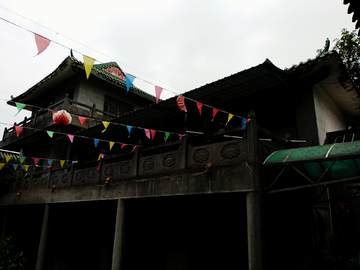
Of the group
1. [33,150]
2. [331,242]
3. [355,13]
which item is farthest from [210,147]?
[33,150]

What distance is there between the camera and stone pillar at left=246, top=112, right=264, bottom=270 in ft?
20.7

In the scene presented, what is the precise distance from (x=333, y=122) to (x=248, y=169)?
288 inches

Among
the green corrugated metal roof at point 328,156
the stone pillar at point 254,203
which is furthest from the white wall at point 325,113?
the stone pillar at point 254,203

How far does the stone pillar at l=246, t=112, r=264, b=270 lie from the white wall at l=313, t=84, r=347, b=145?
409 cm

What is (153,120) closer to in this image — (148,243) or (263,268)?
(148,243)

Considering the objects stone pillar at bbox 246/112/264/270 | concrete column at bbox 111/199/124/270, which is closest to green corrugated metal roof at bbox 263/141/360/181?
stone pillar at bbox 246/112/264/270

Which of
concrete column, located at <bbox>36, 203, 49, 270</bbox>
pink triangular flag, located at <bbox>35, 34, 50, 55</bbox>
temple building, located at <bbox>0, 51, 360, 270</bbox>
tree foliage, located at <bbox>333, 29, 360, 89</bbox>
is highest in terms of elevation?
tree foliage, located at <bbox>333, 29, 360, 89</bbox>

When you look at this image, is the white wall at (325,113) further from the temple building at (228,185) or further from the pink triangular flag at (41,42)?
the pink triangular flag at (41,42)

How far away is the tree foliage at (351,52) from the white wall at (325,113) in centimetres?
494

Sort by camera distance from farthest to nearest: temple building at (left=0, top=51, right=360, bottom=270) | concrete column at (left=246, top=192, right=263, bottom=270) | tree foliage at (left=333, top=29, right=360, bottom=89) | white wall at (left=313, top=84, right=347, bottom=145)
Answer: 1. tree foliage at (left=333, top=29, right=360, bottom=89)
2. white wall at (left=313, top=84, right=347, bottom=145)
3. temple building at (left=0, top=51, right=360, bottom=270)
4. concrete column at (left=246, top=192, right=263, bottom=270)

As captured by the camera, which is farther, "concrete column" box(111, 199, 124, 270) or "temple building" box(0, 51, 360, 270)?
"concrete column" box(111, 199, 124, 270)

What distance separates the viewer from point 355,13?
473 centimetres

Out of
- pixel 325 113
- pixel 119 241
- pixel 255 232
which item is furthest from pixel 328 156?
pixel 119 241

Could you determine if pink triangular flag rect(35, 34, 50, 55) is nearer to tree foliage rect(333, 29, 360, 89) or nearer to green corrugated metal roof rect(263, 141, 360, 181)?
green corrugated metal roof rect(263, 141, 360, 181)
